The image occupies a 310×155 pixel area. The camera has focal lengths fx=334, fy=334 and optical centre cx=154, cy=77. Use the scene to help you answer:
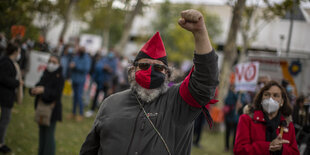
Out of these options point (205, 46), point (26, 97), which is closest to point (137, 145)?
point (205, 46)

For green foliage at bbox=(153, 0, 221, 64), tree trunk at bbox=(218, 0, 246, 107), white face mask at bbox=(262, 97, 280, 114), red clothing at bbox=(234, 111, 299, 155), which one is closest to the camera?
red clothing at bbox=(234, 111, 299, 155)

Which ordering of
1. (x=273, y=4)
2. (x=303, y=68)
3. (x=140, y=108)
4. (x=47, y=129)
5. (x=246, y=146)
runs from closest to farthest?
(x=140, y=108), (x=246, y=146), (x=47, y=129), (x=303, y=68), (x=273, y=4)

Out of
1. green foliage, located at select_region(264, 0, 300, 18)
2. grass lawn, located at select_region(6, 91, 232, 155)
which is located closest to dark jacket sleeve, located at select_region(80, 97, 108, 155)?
grass lawn, located at select_region(6, 91, 232, 155)

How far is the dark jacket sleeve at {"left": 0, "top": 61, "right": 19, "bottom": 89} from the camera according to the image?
5.88 meters

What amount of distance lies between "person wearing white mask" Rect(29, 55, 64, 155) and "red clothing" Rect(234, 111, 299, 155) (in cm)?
318

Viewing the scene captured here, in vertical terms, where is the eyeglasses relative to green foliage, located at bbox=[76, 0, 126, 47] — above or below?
above

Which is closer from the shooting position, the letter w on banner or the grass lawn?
the grass lawn

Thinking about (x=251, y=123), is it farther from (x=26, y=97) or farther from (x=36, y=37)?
(x=36, y=37)

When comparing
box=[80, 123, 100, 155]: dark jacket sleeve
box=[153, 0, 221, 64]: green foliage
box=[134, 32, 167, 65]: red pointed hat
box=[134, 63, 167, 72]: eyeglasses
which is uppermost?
box=[134, 32, 167, 65]: red pointed hat

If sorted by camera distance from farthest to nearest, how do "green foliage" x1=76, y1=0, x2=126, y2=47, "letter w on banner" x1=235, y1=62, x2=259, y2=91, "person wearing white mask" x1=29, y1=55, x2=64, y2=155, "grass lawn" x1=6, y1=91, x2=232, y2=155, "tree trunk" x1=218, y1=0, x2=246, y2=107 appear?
"green foliage" x1=76, y1=0, x2=126, y2=47 < "tree trunk" x1=218, y1=0, x2=246, y2=107 < "letter w on banner" x1=235, y1=62, x2=259, y2=91 < "grass lawn" x1=6, y1=91, x2=232, y2=155 < "person wearing white mask" x1=29, y1=55, x2=64, y2=155

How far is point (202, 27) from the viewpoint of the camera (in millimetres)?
2238

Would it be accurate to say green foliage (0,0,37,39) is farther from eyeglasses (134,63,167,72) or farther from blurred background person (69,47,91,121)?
eyeglasses (134,63,167,72)

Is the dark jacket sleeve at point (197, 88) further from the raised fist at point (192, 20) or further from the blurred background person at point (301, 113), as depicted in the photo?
the blurred background person at point (301, 113)

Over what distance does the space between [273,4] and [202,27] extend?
1478cm
